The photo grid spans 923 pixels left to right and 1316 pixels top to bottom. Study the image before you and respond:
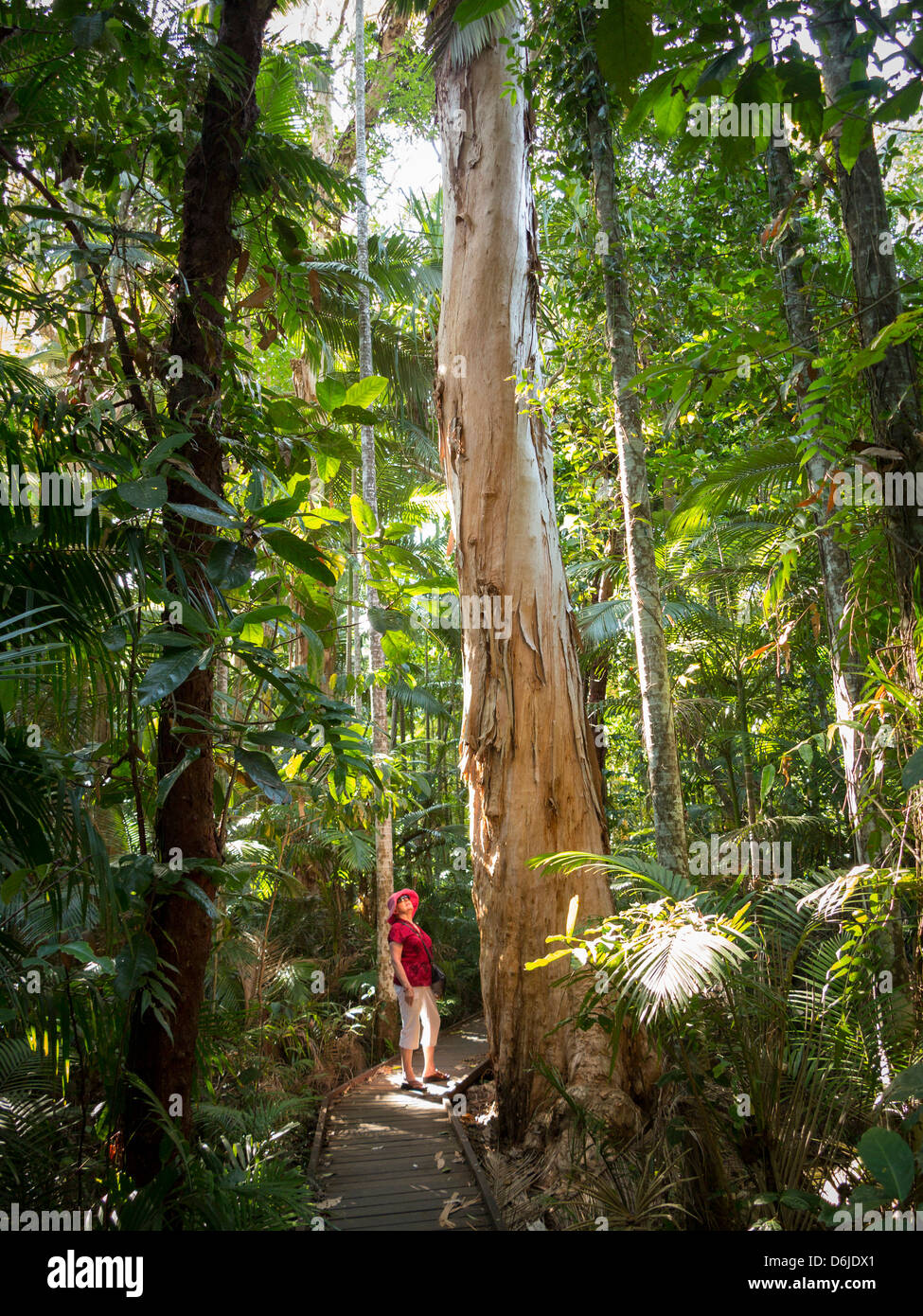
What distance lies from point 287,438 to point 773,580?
342 centimetres

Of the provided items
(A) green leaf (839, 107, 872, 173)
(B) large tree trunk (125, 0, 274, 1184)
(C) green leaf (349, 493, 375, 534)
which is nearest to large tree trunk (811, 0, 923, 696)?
(A) green leaf (839, 107, 872, 173)

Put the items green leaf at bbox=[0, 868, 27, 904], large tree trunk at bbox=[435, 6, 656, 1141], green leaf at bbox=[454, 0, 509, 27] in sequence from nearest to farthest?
green leaf at bbox=[454, 0, 509, 27], green leaf at bbox=[0, 868, 27, 904], large tree trunk at bbox=[435, 6, 656, 1141]

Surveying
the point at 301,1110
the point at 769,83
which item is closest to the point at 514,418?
the point at 769,83

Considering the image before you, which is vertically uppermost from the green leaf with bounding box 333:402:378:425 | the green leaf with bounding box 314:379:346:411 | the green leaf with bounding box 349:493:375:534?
the green leaf with bounding box 314:379:346:411

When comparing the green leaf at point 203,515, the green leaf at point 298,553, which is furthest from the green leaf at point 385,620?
the green leaf at point 203,515

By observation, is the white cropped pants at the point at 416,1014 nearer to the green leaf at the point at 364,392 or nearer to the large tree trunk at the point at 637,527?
the large tree trunk at the point at 637,527

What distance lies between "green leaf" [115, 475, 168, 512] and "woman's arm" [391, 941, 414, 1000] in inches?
191

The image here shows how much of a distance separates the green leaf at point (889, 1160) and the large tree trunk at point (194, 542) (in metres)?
1.71

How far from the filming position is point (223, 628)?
176 centimetres

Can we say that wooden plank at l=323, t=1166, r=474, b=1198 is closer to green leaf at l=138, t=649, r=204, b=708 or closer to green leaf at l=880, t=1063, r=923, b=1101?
green leaf at l=880, t=1063, r=923, b=1101

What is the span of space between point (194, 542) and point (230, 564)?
0.36 metres

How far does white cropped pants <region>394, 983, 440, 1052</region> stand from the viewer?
19.6 ft
